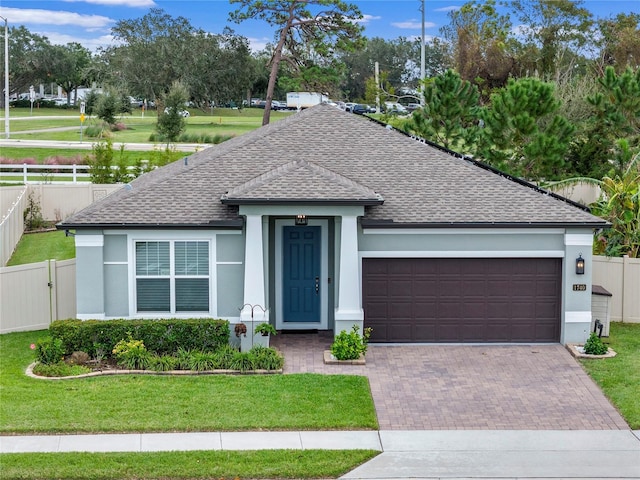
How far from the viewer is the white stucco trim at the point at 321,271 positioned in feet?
65.8

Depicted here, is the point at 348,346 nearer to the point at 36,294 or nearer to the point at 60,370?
the point at 60,370

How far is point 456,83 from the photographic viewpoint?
28.4m

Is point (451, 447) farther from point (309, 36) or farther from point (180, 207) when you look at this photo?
point (309, 36)

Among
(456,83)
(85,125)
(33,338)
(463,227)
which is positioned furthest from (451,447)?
(85,125)

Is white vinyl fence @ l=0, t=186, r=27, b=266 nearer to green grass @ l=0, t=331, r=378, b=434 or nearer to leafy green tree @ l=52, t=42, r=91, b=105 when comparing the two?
green grass @ l=0, t=331, r=378, b=434

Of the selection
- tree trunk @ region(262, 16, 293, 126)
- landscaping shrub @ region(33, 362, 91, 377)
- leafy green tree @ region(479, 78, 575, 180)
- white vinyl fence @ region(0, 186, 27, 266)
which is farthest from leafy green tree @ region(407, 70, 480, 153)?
tree trunk @ region(262, 16, 293, 126)

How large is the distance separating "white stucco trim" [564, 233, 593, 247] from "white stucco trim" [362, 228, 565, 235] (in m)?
0.19

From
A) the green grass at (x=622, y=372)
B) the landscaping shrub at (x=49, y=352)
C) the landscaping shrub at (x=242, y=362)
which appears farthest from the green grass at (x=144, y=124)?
the green grass at (x=622, y=372)

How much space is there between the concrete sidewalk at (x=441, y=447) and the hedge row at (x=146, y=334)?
4.09 m

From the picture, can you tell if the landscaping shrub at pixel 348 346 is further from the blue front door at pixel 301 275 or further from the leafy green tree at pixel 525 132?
the leafy green tree at pixel 525 132

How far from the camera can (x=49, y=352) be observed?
57.5ft

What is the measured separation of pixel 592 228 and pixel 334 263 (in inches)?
210

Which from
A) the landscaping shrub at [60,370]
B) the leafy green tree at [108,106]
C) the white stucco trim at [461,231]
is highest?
the leafy green tree at [108,106]

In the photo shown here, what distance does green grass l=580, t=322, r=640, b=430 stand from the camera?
1558 centimetres
